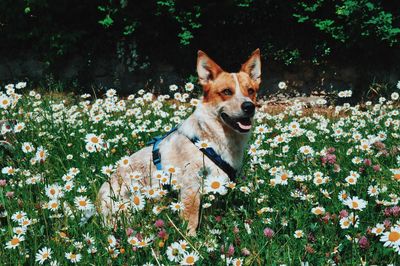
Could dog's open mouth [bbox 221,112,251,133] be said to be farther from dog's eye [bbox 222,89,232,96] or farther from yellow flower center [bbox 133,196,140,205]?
yellow flower center [bbox 133,196,140,205]

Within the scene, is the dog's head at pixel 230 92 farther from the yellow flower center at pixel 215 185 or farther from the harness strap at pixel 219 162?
the yellow flower center at pixel 215 185

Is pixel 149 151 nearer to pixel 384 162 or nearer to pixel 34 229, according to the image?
pixel 34 229

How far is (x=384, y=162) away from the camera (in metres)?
4.15

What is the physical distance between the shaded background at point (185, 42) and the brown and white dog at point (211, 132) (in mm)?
5583

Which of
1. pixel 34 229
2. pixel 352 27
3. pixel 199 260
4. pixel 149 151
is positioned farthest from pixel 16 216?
pixel 352 27

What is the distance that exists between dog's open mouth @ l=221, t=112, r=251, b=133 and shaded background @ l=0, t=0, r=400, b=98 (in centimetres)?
596

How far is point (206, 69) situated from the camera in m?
4.45

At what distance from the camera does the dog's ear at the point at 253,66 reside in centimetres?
461

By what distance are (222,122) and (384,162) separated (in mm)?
1624

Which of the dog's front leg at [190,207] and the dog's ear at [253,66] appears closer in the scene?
the dog's front leg at [190,207]

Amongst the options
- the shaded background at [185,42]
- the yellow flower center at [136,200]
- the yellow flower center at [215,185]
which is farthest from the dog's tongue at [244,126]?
the shaded background at [185,42]

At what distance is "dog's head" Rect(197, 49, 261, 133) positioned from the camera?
4.07 m

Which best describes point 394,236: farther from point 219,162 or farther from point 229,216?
point 219,162

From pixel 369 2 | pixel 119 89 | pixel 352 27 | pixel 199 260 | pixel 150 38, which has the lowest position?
pixel 119 89
